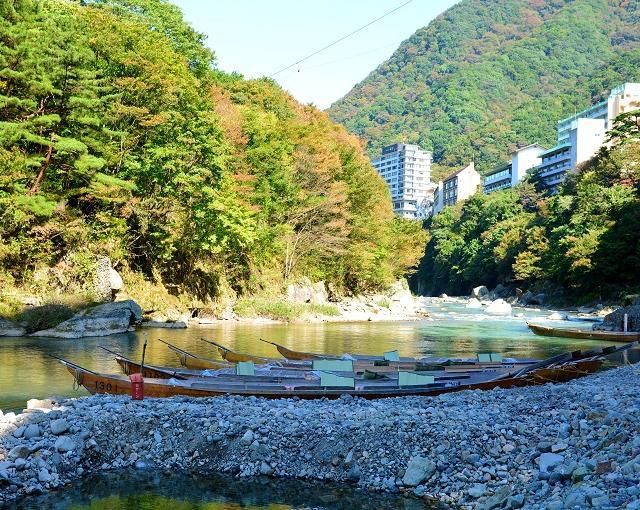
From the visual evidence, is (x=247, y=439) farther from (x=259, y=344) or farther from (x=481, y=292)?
(x=481, y=292)

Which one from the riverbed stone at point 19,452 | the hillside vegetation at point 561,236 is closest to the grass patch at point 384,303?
the hillside vegetation at point 561,236

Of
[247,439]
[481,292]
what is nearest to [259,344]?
[247,439]

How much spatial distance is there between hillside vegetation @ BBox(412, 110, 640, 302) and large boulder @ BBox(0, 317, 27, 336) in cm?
4081

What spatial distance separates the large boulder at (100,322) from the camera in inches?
995

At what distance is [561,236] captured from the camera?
63.6 metres

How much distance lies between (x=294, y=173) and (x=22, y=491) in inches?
1524

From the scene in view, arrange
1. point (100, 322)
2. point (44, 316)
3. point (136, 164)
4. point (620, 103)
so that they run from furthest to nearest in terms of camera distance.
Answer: point (620, 103) < point (136, 164) < point (100, 322) < point (44, 316)

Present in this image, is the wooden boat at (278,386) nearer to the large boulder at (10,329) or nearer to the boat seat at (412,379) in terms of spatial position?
the boat seat at (412,379)

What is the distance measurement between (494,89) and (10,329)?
168570mm

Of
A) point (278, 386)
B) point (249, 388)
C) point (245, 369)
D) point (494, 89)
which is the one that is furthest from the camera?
point (494, 89)

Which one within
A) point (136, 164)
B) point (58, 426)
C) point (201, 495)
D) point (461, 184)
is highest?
point (461, 184)

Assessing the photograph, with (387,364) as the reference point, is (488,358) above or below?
above

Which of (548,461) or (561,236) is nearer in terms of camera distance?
(548,461)

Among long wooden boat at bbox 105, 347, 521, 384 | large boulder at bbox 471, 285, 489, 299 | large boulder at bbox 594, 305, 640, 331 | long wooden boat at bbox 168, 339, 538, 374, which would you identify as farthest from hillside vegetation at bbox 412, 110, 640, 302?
long wooden boat at bbox 105, 347, 521, 384
